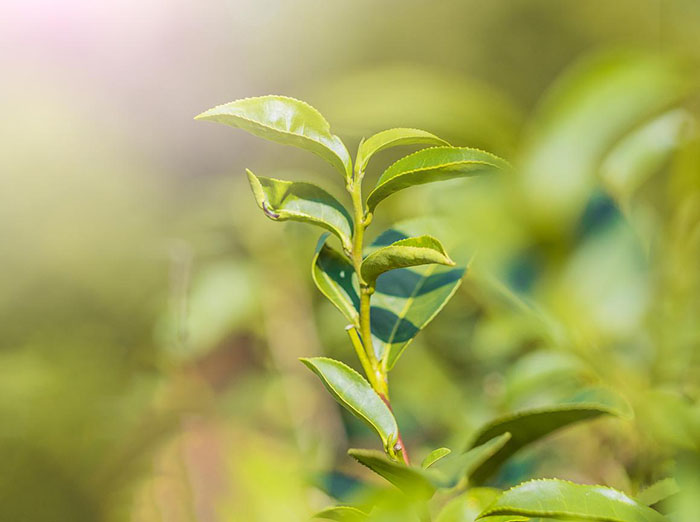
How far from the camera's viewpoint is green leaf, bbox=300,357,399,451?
272 millimetres

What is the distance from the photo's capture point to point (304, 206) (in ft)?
0.94

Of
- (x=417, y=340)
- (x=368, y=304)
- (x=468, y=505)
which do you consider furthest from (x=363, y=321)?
(x=417, y=340)

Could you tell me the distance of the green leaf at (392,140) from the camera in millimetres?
276

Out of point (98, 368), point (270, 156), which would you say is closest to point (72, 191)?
point (270, 156)

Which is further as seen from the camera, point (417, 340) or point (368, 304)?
point (417, 340)

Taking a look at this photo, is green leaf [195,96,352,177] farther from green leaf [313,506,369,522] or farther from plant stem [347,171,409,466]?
green leaf [313,506,369,522]

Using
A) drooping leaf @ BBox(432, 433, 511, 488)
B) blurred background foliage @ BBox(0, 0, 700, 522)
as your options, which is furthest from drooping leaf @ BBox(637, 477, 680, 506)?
drooping leaf @ BBox(432, 433, 511, 488)

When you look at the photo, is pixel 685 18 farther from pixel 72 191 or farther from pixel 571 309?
pixel 72 191

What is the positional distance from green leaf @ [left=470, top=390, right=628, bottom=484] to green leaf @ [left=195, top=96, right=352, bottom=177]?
124 millimetres

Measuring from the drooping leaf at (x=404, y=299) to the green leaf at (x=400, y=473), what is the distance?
0.18ft

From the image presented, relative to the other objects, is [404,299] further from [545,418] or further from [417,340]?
[417,340]

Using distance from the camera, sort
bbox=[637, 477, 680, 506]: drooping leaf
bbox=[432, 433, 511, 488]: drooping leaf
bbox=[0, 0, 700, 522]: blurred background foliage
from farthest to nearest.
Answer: bbox=[0, 0, 700, 522]: blurred background foliage → bbox=[637, 477, 680, 506]: drooping leaf → bbox=[432, 433, 511, 488]: drooping leaf

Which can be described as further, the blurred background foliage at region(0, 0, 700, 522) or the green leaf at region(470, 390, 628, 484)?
the blurred background foliage at region(0, 0, 700, 522)

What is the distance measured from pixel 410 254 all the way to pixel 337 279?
56 millimetres
